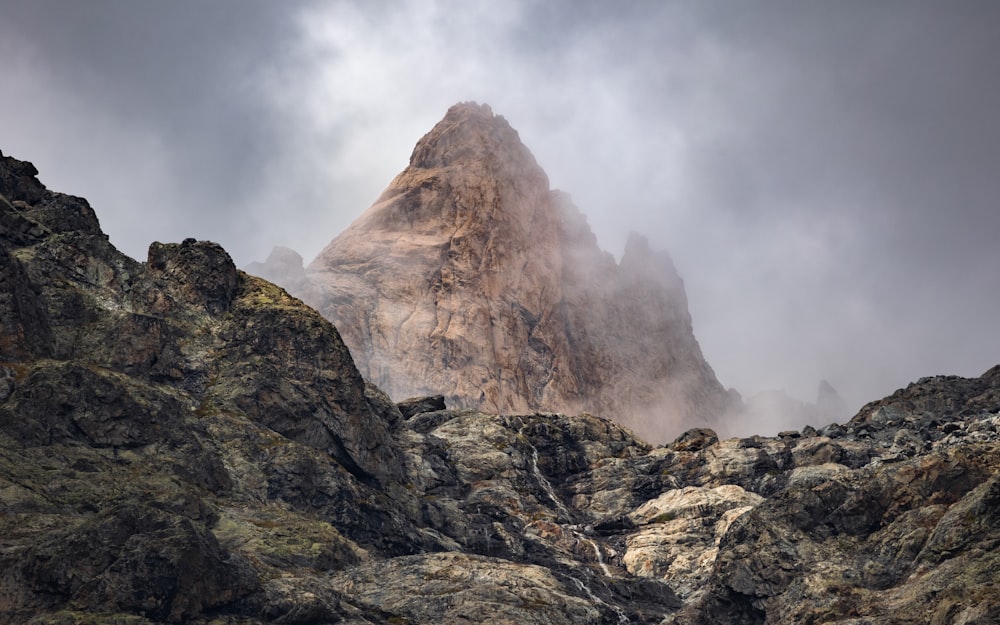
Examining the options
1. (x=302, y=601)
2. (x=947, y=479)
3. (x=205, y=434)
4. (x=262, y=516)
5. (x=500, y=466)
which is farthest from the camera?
(x=500, y=466)

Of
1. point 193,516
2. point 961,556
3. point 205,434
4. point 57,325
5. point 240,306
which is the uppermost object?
point 240,306

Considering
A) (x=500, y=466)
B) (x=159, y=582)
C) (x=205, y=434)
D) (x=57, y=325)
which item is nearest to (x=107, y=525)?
(x=159, y=582)

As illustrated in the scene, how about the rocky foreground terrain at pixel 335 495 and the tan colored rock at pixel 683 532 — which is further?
the tan colored rock at pixel 683 532

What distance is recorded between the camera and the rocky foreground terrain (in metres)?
85.6

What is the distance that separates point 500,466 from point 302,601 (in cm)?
9789

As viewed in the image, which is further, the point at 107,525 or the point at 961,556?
the point at 107,525

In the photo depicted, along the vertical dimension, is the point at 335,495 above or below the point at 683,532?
above

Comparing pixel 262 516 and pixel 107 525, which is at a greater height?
pixel 262 516

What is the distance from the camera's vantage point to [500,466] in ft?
620

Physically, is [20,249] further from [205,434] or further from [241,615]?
[241,615]

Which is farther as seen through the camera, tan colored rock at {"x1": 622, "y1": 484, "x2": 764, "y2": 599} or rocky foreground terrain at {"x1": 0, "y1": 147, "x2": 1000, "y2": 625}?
tan colored rock at {"x1": 622, "y1": 484, "x2": 764, "y2": 599}

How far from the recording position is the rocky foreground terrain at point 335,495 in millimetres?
85625

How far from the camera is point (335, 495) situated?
474 ft

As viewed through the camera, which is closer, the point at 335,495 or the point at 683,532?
the point at 335,495
